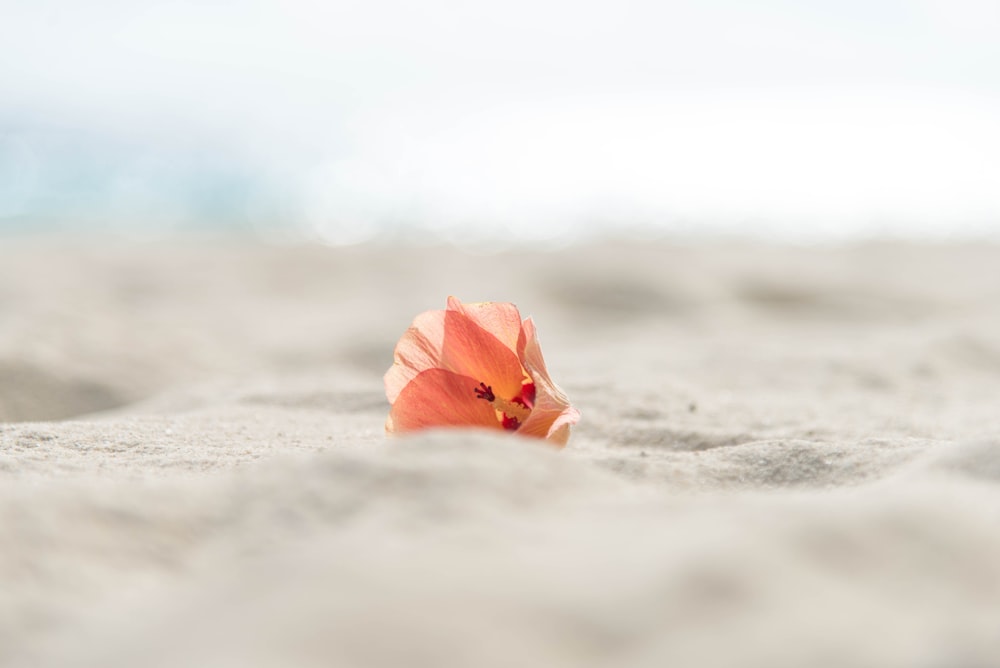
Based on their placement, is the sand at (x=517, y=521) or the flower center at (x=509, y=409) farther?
the flower center at (x=509, y=409)

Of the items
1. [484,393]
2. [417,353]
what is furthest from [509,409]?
[417,353]

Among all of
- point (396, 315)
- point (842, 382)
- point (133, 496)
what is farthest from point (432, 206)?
point (133, 496)

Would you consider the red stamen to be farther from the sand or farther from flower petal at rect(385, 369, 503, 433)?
the sand

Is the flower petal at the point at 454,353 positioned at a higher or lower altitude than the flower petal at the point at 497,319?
lower

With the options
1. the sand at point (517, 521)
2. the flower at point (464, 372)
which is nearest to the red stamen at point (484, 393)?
the flower at point (464, 372)

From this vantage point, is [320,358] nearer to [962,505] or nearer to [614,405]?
[614,405]

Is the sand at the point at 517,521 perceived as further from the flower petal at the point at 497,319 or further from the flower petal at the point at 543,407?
the flower petal at the point at 497,319
